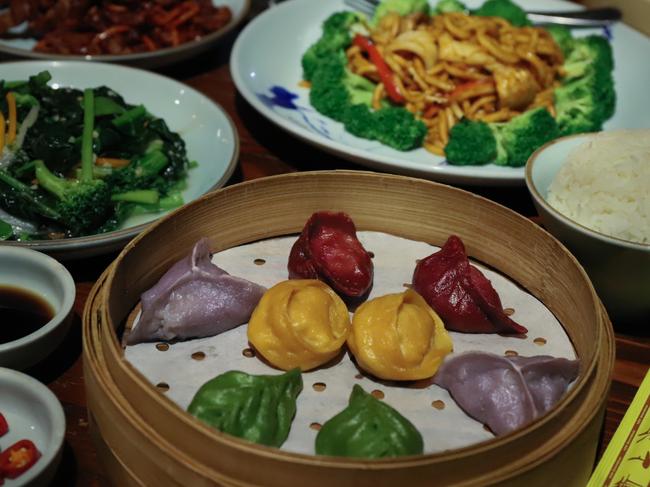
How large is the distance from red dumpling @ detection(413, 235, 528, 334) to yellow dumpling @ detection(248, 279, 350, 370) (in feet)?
0.87

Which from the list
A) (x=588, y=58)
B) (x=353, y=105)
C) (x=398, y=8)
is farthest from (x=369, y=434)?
(x=398, y=8)

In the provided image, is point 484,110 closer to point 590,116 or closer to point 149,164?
point 590,116

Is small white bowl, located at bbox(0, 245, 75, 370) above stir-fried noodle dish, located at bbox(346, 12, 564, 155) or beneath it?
beneath

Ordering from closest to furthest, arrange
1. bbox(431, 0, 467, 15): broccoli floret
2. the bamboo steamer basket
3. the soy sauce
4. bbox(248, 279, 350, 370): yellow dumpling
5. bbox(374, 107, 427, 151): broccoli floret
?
the bamboo steamer basket < bbox(248, 279, 350, 370): yellow dumpling < the soy sauce < bbox(374, 107, 427, 151): broccoli floret < bbox(431, 0, 467, 15): broccoli floret

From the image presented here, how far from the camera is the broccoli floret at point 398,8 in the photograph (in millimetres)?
3850

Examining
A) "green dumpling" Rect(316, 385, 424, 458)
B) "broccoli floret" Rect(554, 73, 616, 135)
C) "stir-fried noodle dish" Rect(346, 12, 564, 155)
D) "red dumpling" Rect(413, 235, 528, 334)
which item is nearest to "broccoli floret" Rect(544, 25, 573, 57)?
"stir-fried noodle dish" Rect(346, 12, 564, 155)

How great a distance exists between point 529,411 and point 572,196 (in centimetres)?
82

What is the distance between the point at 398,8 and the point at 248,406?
2859mm

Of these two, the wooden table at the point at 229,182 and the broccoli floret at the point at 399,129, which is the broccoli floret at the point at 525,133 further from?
the broccoli floret at the point at 399,129

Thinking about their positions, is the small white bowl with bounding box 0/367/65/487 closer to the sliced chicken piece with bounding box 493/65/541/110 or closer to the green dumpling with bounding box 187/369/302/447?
the green dumpling with bounding box 187/369/302/447

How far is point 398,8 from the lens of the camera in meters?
3.86

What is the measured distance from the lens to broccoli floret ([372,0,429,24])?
3850 millimetres

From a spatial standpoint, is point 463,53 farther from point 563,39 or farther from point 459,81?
point 563,39

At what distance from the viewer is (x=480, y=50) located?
11.3 feet
